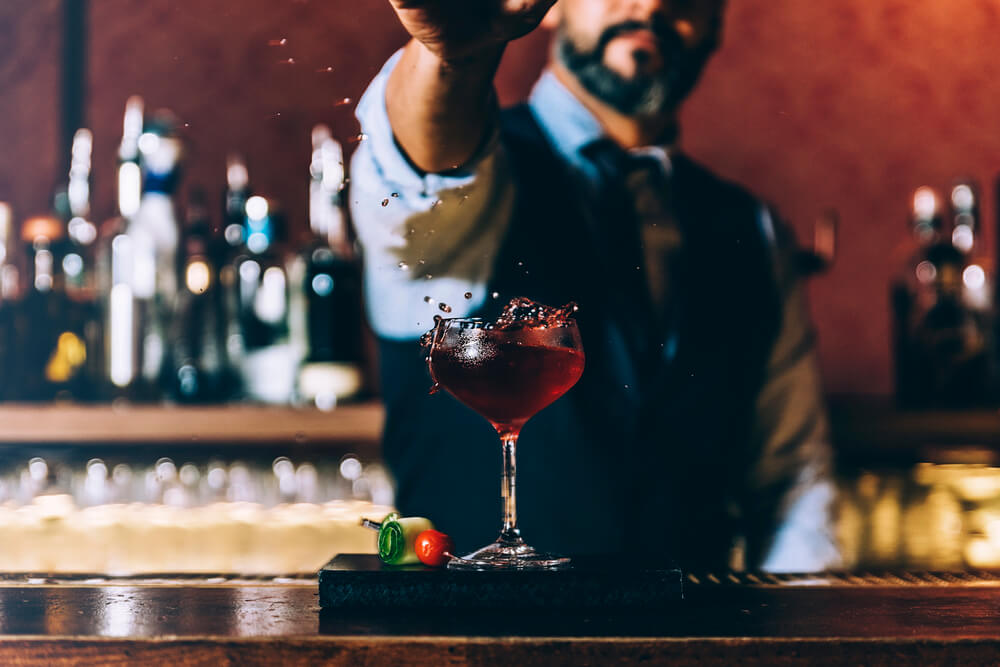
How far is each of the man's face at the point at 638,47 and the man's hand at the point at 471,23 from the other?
0.51 metres

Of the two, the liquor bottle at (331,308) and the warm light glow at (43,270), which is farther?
the warm light glow at (43,270)

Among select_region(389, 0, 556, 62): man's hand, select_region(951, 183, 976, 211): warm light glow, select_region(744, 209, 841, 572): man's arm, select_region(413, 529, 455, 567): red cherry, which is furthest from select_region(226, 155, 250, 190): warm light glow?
select_region(951, 183, 976, 211): warm light glow

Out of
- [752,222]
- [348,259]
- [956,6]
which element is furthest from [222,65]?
[956,6]

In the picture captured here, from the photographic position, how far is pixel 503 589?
79 cm

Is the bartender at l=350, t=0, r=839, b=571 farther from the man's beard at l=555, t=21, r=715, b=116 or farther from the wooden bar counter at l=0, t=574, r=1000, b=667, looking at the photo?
the wooden bar counter at l=0, t=574, r=1000, b=667

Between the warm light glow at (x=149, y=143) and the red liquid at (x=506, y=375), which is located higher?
the warm light glow at (x=149, y=143)

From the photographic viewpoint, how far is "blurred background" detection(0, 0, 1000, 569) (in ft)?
5.47

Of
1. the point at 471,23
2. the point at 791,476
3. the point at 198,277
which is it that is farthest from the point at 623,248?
the point at 198,277

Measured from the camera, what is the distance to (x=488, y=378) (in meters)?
0.92

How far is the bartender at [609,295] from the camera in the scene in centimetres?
145

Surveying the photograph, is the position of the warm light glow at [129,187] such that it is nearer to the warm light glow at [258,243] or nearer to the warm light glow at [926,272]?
the warm light glow at [258,243]

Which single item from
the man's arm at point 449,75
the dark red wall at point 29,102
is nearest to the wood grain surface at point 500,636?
the man's arm at point 449,75

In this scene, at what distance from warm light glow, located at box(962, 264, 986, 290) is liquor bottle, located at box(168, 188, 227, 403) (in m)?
1.29

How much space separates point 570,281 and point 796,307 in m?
0.45
